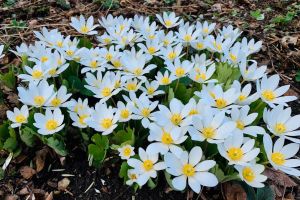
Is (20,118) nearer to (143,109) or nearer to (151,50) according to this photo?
(143,109)

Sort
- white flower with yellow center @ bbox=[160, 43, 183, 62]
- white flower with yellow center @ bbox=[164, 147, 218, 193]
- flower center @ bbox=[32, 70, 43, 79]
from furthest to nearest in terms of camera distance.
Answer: white flower with yellow center @ bbox=[160, 43, 183, 62], flower center @ bbox=[32, 70, 43, 79], white flower with yellow center @ bbox=[164, 147, 218, 193]

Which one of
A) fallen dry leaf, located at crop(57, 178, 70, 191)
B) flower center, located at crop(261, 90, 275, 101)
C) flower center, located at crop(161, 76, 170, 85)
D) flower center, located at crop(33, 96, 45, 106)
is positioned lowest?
fallen dry leaf, located at crop(57, 178, 70, 191)

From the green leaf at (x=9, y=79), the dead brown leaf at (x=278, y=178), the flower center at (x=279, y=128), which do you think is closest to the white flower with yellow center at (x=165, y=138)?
the flower center at (x=279, y=128)

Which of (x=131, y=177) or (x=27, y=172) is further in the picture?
(x=27, y=172)

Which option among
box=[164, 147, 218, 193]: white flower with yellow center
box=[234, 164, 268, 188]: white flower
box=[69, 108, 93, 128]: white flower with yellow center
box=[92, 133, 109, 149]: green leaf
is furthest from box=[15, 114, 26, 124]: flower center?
box=[234, 164, 268, 188]: white flower

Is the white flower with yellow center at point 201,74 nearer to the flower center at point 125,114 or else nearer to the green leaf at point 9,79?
the flower center at point 125,114

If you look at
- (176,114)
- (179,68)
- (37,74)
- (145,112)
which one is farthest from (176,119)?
(37,74)

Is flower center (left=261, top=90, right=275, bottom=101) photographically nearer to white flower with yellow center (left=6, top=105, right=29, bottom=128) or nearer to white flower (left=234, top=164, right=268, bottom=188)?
white flower (left=234, top=164, right=268, bottom=188)
